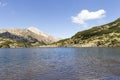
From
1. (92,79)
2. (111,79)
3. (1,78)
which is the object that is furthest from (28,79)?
(111,79)

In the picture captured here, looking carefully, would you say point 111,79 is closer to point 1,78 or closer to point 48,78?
point 48,78

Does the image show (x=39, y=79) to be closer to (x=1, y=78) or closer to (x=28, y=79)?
(x=28, y=79)

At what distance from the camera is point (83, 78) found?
4856 cm

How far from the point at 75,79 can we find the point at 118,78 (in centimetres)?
937

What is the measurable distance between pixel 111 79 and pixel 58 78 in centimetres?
1182

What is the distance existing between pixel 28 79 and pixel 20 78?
2449 millimetres

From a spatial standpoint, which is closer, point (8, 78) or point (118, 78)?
point (118, 78)

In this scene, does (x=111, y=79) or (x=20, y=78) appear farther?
(x=20, y=78)

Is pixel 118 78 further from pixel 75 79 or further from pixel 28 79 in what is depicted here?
pixel 28 79

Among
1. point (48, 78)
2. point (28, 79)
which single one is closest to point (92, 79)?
point (48, 78)

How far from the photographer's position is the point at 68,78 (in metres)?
49.1

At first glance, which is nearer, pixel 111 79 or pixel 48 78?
pixel 111 79

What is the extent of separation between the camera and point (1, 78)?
50.0m

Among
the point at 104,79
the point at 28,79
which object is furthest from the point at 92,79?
the point at 28,79
